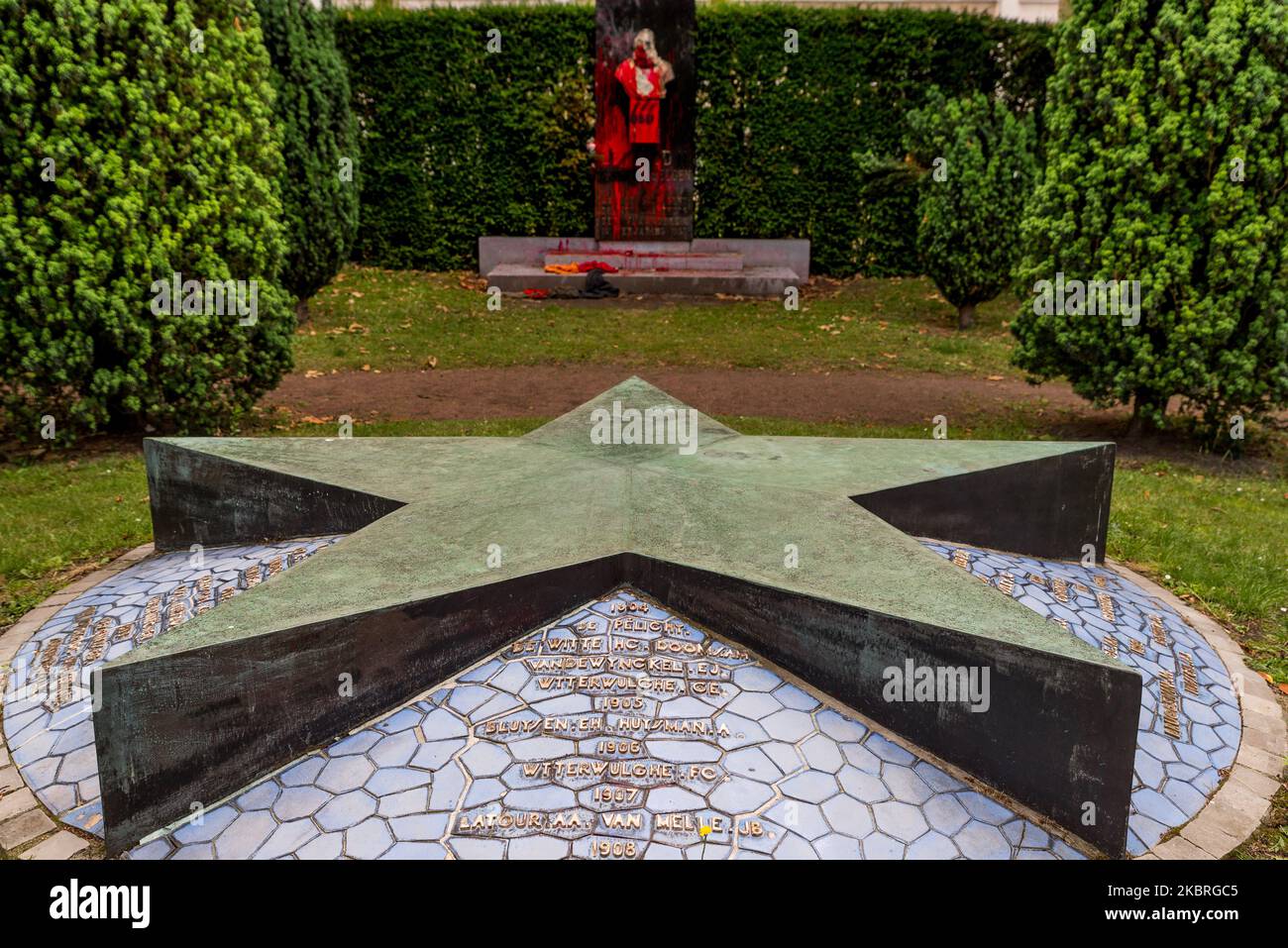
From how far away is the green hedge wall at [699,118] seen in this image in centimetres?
1540

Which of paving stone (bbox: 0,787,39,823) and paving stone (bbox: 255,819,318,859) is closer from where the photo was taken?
paving stone (bbox: 255,819,318,859)

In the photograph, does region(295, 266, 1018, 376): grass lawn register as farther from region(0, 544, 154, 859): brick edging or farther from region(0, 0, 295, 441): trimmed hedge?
region(0, 544, 154, 859): brick edging

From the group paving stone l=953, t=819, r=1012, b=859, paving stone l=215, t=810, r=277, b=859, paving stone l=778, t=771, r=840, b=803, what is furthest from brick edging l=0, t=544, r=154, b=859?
paving stone l=953, t=819, r=1012, b=859

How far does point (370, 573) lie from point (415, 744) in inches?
26.1

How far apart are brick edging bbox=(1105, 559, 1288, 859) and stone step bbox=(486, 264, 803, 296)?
34.5ft

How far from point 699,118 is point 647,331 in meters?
4.87

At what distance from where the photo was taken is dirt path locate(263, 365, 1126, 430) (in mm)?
9320

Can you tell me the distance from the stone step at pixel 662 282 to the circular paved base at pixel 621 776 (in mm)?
11278

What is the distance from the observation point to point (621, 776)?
126 inches

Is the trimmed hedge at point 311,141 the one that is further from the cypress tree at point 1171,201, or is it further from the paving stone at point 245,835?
the paving stone at point 245,835

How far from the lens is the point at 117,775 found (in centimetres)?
295

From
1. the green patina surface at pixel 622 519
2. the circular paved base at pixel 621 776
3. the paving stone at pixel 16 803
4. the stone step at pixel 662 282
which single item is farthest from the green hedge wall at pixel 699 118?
the paving stone at pixel 16 803

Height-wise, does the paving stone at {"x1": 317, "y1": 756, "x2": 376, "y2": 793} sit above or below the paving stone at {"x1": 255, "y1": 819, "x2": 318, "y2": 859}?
above

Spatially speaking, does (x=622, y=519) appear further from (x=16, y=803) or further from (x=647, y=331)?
(x=647, y=331)
